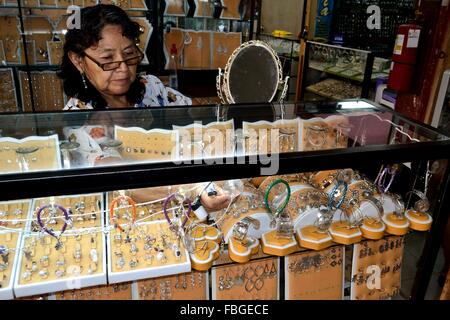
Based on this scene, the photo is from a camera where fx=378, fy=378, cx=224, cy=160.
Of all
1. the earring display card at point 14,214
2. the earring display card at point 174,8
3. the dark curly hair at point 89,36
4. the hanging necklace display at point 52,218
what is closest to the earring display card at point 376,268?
the hanging necklace display at point 52,218

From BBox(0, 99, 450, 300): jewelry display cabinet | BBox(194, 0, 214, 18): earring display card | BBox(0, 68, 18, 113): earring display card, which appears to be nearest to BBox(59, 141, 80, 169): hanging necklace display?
BBox(0, 99, 450, 300): jewelry display cabinet

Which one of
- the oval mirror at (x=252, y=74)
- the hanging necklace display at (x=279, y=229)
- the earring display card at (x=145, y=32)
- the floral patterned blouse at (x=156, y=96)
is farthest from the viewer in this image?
the earring display card at (x=145, y=32)

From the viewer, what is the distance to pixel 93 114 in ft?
4.23

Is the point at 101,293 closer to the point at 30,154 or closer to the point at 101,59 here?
the point at 30,154

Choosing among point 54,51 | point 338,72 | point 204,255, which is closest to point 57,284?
point 204,255

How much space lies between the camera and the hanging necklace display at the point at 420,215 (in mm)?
1213

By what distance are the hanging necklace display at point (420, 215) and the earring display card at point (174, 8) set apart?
2.90 meters

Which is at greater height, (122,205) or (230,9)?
(230,9)

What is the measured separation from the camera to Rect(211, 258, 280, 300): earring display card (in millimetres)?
1065

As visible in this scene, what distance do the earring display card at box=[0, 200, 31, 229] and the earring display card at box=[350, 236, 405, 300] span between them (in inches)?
38.5

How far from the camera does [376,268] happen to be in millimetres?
1246

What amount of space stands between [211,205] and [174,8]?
9.54ft

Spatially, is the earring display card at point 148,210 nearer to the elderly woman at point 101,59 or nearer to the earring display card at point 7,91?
the elderly woman at point 101,59
